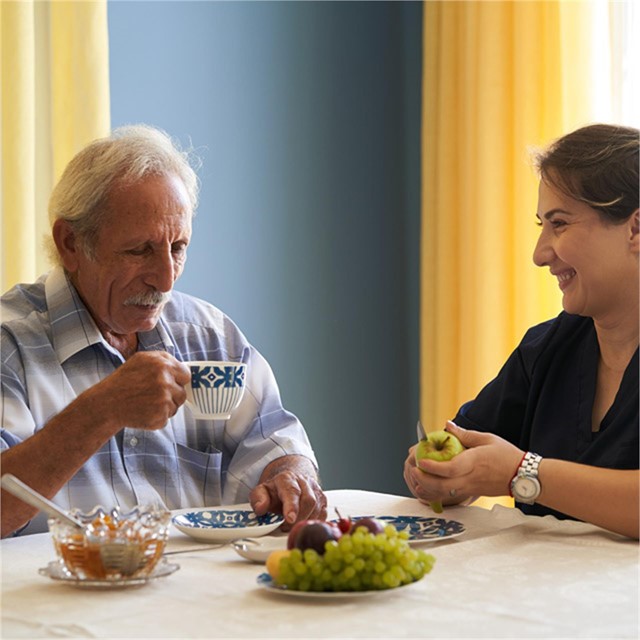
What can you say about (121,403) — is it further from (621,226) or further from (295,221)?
(295,221)

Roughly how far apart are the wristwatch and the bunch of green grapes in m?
0.45

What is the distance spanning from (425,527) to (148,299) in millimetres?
766

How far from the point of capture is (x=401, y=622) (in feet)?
3.44

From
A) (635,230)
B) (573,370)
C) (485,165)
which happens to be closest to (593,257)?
(635,230)

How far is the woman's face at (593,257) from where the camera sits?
5.93 ft

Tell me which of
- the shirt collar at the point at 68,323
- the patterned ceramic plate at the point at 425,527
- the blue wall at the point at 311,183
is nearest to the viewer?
the patterned ceramic plate at the point at 425,527

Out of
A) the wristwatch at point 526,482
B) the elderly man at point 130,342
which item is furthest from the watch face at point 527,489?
the elderly man at point 130,342

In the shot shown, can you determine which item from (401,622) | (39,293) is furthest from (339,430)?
(401,622)

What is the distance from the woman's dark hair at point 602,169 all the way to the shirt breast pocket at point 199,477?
2.92 feet

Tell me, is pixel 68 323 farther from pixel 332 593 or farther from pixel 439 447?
pixel 332 593

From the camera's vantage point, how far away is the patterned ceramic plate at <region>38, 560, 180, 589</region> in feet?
3.88

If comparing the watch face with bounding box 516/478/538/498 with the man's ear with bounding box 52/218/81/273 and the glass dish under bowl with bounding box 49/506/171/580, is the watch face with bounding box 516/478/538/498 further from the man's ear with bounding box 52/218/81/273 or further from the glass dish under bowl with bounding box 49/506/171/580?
the man's ear with bounding box 52/218/81/273

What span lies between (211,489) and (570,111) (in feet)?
5.73

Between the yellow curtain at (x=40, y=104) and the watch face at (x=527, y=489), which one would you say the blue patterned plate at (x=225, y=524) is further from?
the yellow curtain at (x=40, y=104)
